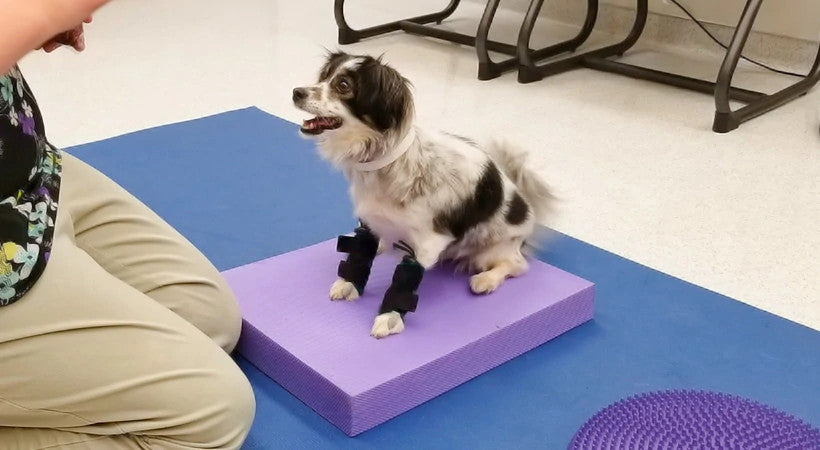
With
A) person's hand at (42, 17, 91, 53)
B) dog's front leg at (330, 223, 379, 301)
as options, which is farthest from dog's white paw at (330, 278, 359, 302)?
person's hand at (42, 17, 91, 53)

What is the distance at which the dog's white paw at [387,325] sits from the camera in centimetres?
131

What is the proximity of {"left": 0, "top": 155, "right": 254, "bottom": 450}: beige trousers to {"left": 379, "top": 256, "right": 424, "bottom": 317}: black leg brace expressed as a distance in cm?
28

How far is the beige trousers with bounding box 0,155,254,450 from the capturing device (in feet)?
3.17

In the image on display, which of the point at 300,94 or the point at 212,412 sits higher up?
the point at 300,94

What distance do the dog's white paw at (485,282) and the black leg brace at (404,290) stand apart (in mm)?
156

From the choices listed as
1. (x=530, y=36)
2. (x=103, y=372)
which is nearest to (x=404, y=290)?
(x=103, y=372)

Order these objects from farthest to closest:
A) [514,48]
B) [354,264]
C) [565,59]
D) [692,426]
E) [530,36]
Answer: [530,36]
[514,48]
[565,59]
[354,264]
[692,426]

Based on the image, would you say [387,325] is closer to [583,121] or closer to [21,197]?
[21,197]

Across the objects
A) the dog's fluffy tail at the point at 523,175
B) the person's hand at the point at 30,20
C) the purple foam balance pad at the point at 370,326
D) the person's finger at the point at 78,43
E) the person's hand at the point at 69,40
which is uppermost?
the person's hand at the point at 30,20

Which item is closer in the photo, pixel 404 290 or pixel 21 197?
pixel 21 197

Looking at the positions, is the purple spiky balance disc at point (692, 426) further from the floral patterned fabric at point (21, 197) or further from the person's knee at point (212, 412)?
the floral patterned fabric at point (21, 197)

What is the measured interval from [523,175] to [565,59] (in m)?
1.58

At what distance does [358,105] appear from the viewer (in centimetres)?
127

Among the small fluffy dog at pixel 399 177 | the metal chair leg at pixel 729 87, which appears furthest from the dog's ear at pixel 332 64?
the metal chair leg at pixel 729 87
